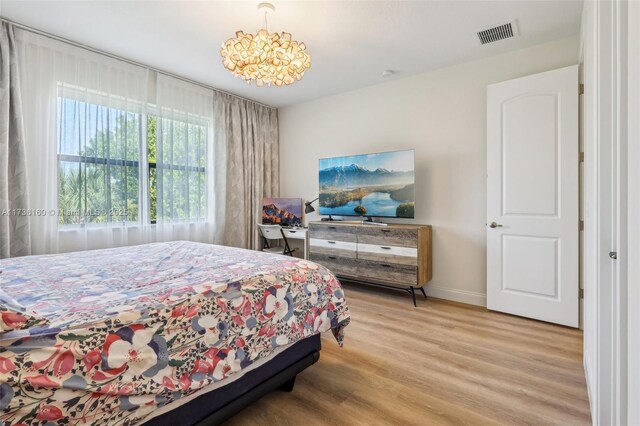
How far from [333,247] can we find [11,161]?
3.23m

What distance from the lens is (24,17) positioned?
254cm

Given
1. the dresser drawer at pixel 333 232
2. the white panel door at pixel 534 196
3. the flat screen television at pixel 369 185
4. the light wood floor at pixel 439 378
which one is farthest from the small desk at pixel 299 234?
the white panel door at pixel 534 196

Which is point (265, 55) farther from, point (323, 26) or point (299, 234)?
point (299, 234)

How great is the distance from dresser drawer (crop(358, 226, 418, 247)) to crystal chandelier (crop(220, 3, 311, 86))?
192 centimetres

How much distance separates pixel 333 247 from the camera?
12.7 feet

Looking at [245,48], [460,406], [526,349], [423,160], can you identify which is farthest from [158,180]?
[526,349]

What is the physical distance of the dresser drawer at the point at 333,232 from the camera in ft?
12.1

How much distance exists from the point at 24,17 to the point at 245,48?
2.04 meters

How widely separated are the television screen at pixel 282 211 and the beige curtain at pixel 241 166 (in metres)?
0.16

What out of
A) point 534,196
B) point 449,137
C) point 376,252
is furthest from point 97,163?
point 534,196

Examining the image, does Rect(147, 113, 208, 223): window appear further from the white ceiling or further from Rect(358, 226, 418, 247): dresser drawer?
Rect(358, 226, 418, 247): dresser drawer

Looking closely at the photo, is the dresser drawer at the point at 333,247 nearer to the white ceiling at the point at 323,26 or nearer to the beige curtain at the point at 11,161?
the white ceiling at the point at 323,26

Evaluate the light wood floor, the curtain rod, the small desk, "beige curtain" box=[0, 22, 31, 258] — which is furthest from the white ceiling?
the light wood floor

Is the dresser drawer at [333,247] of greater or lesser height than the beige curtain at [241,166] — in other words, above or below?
below
